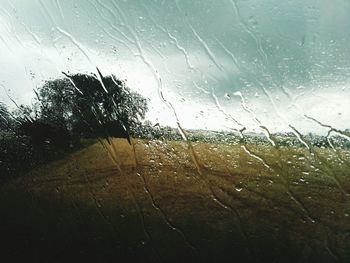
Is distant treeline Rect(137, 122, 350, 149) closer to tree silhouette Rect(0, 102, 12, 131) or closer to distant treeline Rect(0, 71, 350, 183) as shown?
distant treeline Rect(0, 71, 350, 183)

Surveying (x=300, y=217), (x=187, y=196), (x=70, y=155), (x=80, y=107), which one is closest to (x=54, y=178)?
(x=70, y=155)

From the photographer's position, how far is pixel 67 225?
8391 mm

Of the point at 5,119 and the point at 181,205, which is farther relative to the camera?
the point at 5,119

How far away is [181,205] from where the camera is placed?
7.57 metres

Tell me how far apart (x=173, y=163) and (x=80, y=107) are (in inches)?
74.1

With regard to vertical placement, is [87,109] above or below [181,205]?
above

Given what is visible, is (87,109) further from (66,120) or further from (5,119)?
(5,119)

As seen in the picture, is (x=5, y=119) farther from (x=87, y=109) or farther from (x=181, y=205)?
(x=181, y=205)

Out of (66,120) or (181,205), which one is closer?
(181,205)

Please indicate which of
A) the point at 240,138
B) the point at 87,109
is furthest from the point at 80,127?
the point at 240,138

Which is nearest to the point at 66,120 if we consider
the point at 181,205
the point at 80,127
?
the point at 80,127

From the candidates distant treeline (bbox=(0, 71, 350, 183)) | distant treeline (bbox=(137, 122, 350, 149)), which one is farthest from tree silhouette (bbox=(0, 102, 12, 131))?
distant treeline (bbox=(137, 122, 350, 149))

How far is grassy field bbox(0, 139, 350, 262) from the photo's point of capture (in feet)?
22.8

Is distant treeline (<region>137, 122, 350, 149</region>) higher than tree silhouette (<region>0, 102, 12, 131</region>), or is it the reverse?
distant treeline (<region>137, 122, 350, 149</region>)
